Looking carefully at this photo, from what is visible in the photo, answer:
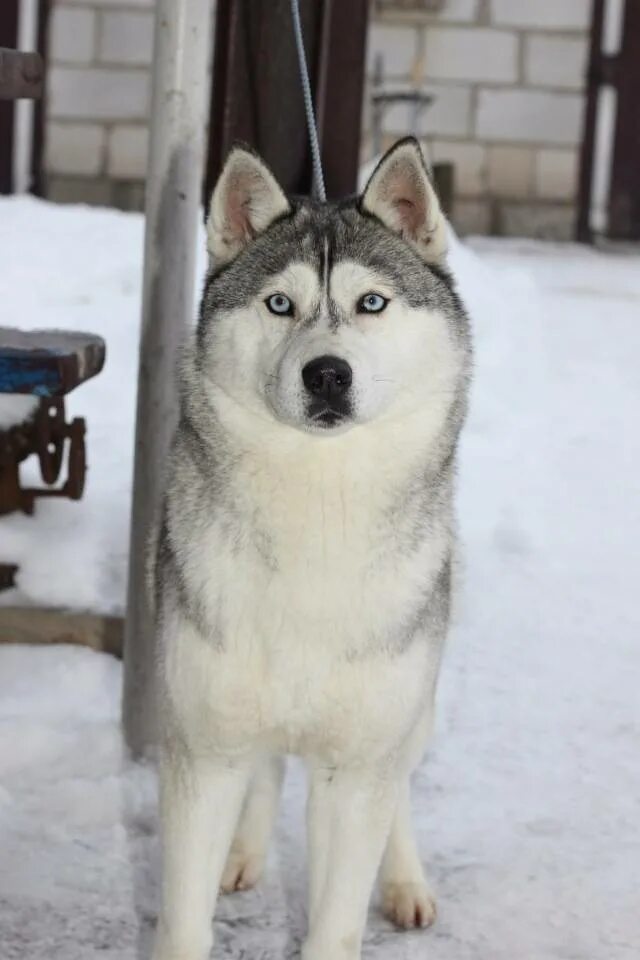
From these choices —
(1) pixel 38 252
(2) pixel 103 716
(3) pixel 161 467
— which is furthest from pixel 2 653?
(1) pixel 38 252

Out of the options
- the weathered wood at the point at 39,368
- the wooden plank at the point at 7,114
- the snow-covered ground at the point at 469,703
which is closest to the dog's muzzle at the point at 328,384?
the snow-covered ground at the point at 469,703

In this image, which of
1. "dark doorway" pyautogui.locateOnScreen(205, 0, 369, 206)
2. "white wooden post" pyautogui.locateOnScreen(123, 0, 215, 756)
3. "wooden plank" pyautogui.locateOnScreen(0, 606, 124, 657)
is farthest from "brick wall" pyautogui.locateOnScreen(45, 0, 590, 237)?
"white wooden post" pyautogui.locateOnScreen(123, 0, 215, 756)

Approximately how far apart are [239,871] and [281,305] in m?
1.34

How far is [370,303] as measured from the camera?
2619 millimetres

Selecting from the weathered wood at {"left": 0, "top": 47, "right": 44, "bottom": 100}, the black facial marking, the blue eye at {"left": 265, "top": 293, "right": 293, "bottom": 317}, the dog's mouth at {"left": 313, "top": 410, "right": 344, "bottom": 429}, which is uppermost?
the weathered wood at {"left": 0, "top": 47, "right": 44, "bottom": 100}

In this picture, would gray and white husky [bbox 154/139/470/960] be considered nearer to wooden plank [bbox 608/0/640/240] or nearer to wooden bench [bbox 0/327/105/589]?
wooden bench [bbox 0/327/105/589]

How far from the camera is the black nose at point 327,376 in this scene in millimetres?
2451

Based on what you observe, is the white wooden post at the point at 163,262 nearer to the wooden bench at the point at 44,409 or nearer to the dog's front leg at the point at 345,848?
the wooden bench at the point at 44,409

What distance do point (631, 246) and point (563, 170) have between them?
95 centimetres

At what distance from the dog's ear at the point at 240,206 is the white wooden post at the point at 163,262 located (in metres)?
1.01

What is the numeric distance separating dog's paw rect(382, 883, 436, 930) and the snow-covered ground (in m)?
0.03

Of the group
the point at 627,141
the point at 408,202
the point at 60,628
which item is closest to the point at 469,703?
the point at 60,628

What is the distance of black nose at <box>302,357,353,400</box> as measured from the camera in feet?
8.04

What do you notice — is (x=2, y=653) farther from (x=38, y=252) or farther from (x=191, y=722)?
(x=38, y=252)
